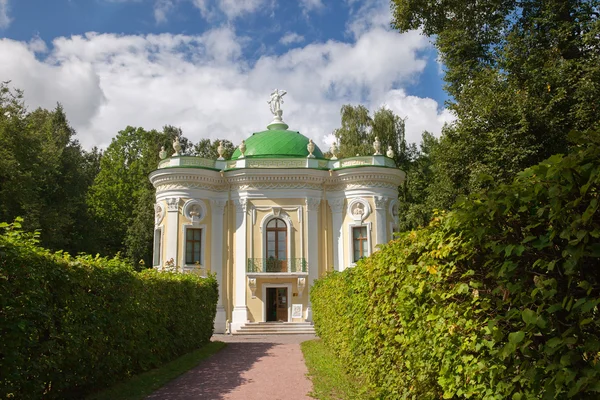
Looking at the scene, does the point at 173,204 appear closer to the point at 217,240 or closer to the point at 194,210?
the point at 194,210

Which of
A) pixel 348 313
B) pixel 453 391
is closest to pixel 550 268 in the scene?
pixel 453 391

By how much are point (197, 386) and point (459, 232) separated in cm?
702

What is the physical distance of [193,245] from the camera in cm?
2622

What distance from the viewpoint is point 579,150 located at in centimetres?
286

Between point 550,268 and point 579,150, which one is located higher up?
point 579,150

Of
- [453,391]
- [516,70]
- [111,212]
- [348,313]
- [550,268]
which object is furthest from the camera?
[111,212]

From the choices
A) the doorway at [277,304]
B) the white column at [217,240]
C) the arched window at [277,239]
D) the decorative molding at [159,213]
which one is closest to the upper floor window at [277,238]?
the arched window at [277,239]

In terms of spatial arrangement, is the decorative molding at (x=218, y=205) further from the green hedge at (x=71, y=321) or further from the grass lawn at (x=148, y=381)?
the green hedge at (x=71, y=321)

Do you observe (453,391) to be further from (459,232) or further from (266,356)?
(266,356)

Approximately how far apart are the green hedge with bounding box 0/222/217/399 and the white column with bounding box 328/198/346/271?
586 inches

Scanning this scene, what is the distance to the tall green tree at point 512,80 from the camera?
13249 millimetres

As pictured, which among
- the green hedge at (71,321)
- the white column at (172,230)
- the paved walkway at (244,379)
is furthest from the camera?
the white column at (172,230)

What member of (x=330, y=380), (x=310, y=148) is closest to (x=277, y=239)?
(x=310, y=148)

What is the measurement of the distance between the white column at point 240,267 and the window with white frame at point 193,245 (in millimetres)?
1843
